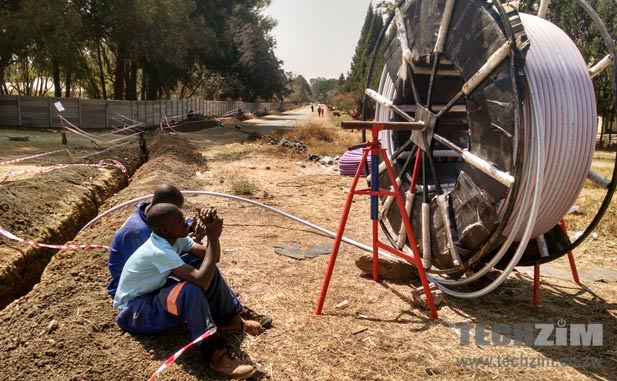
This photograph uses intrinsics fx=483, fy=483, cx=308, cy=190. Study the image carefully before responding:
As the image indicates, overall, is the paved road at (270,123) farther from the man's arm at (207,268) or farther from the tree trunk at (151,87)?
the man's arm at (207,268)

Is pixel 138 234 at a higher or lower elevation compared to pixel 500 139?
lower

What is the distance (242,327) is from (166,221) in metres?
1.19

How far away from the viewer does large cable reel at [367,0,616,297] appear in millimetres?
4109

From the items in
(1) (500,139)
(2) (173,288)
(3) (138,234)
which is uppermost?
(1) (500,139)

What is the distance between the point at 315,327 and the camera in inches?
170

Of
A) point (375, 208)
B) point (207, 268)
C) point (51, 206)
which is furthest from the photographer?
point (51, 206)

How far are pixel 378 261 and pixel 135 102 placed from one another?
89.0 ft

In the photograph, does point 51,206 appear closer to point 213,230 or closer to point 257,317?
point 257,317

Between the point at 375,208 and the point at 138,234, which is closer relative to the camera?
the point at 138,234

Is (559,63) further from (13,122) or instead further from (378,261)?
(13,122)

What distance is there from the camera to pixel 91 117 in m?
26.3

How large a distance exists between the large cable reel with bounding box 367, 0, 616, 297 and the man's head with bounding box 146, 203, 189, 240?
220 centimetres

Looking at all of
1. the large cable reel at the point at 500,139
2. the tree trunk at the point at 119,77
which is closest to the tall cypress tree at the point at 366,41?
the tree trunk at the point at 119,77
